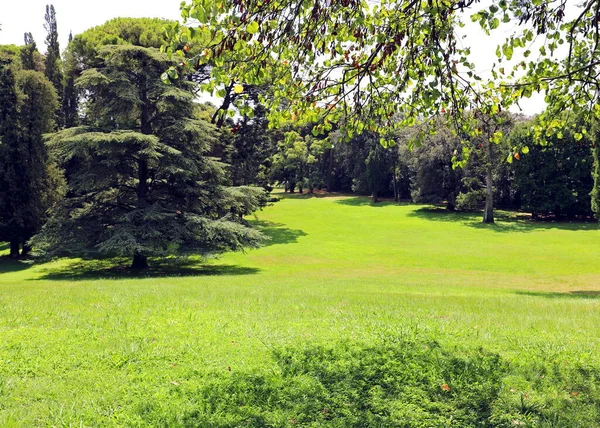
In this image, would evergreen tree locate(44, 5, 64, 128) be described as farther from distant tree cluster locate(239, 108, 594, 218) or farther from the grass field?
the grass field

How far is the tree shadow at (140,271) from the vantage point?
2094 centimetres

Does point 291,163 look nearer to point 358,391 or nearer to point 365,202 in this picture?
point 365,202

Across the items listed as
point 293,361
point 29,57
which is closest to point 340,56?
point 293,361

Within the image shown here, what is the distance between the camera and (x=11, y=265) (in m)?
26.2

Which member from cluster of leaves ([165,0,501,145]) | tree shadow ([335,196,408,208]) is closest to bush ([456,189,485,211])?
tree shadow ([335,196,408,208])

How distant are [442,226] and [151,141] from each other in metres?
28.9

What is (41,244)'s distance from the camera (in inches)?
822

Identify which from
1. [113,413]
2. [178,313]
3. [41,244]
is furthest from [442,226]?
[113,413]

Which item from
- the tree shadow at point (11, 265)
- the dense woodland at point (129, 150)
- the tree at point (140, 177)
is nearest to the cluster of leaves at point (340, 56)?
the dense woodland at point (129, 150)

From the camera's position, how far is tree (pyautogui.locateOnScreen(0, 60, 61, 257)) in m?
26.8

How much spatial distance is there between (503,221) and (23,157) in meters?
39.7

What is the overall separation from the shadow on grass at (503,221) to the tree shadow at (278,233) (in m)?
15.0

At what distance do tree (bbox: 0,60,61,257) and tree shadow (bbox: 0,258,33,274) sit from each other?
794 millimetres

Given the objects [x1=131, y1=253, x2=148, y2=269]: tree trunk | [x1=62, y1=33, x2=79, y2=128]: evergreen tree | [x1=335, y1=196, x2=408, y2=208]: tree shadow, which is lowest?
[x1=131, y1=253, x2=148, y2=269]: tree trunk
